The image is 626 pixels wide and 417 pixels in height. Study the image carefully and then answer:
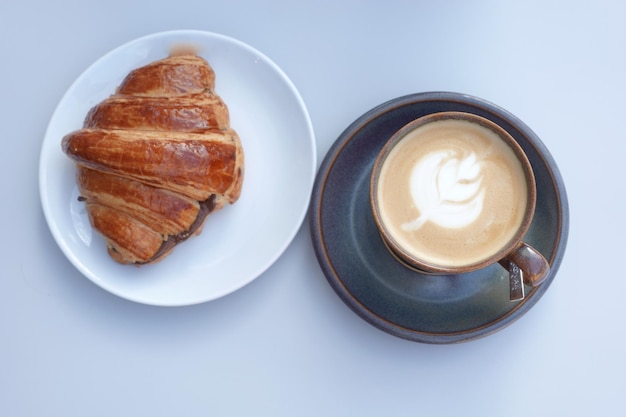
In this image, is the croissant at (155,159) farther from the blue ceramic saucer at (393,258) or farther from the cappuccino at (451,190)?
the cappuccino at (451,190)

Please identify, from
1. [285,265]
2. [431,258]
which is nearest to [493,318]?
[431,258]

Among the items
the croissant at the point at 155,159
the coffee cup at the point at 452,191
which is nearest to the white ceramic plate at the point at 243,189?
the croissant at the point at 155,159

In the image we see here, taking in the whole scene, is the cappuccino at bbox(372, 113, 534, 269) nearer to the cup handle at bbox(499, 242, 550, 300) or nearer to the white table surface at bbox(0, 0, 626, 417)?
the cup handle at bbox(499, 242, 550, 300)

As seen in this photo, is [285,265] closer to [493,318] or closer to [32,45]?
[493,318]

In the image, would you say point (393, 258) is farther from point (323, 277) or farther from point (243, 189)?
point (243, 189)

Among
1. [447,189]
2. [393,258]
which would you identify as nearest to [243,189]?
[393,258]

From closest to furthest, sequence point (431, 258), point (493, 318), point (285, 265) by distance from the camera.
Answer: point (431, 258) < point (493, 318) < point (285, 265)
